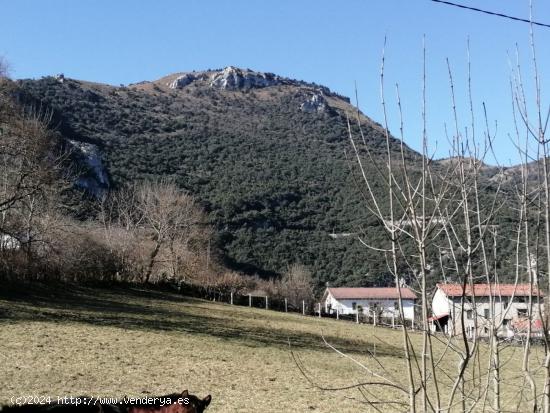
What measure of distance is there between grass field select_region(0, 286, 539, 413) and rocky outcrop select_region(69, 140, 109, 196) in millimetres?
33292

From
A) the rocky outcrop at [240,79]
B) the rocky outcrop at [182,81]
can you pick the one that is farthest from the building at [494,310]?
the rocky outcrop at [240,79]

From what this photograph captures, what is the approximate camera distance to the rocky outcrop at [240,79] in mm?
124938

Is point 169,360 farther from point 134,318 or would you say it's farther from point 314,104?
point 314,104

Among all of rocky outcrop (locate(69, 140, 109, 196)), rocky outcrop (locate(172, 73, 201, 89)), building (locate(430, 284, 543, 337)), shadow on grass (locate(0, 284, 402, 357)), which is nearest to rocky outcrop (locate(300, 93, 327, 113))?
rocky outcrop (locate(172, 73, 201, 89))

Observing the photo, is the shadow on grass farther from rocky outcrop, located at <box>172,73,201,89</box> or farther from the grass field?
rocky outcrop, located at <box>172,73,201,89</box>

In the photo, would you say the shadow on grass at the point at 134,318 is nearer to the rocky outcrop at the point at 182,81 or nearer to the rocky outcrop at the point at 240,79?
the rocky outcrop at the point at 182,81

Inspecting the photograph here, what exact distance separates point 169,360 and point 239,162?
7064 cm

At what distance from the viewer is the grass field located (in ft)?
25.7

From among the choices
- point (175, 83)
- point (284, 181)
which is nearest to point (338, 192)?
point (284, 181)

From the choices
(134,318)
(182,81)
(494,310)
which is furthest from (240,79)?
(494,310)

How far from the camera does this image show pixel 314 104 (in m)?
113

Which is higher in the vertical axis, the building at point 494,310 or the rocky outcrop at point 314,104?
the rocky outcrop at point 314,104

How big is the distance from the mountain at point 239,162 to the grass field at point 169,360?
26.9m

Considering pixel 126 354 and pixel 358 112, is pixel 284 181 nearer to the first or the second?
pixel 126 354
